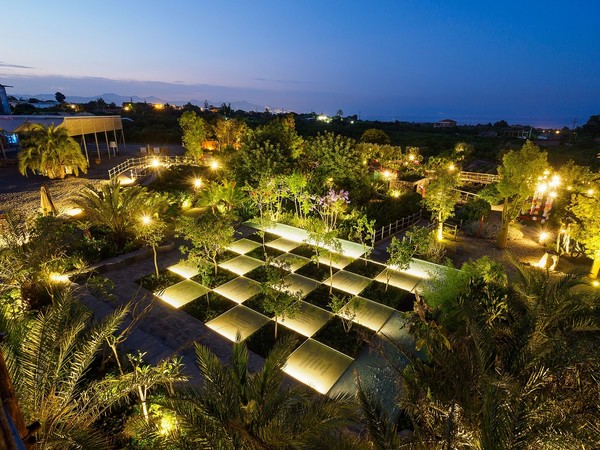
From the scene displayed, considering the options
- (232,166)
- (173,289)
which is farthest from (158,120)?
(173,289)

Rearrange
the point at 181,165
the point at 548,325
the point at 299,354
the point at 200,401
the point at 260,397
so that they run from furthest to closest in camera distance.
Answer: the point at 181,165
the point at 299,354
the point at 548,325
the point at 260,397
the point at 200,401

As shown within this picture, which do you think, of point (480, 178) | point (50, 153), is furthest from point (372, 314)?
point (50, 153)

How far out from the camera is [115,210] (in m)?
13.7

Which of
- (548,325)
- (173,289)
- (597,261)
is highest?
(548,325)

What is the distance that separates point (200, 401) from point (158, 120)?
190 ft

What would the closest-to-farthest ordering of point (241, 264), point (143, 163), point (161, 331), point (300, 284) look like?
point (161, 331), point (300, 284), point (241, 264), point (143, 163)

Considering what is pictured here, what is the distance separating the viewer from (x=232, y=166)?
19.9 metres

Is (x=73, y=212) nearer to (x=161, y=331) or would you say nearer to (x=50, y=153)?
(x=50, y=153)

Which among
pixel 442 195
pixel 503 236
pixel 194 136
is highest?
pixel 194 136

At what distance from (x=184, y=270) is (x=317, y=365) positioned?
256 inches

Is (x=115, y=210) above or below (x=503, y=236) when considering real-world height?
above

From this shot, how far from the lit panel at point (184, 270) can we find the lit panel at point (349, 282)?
15.5 ft

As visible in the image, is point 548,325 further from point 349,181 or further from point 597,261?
point 349,181

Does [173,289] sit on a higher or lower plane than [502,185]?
lower
